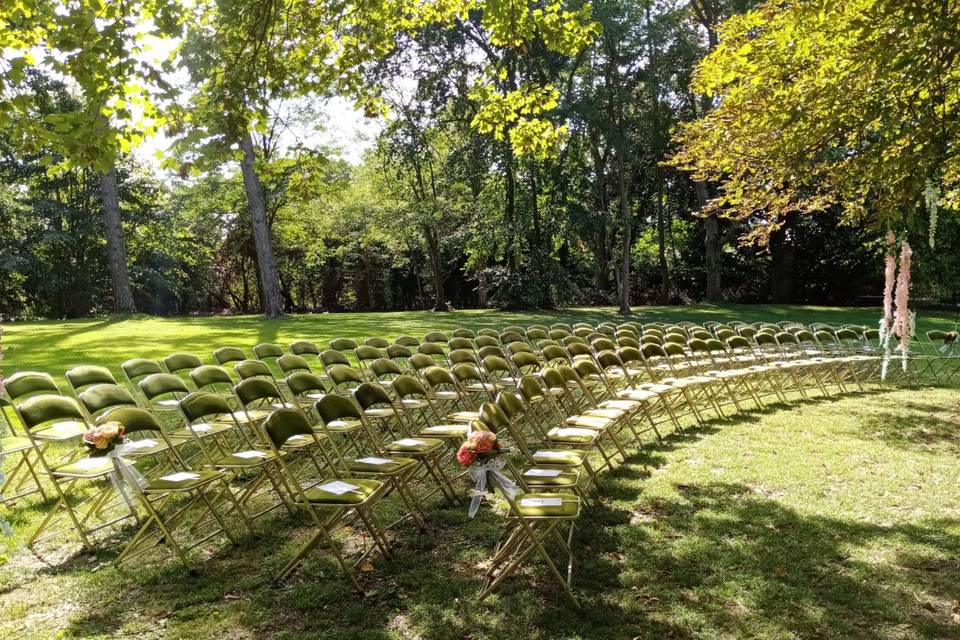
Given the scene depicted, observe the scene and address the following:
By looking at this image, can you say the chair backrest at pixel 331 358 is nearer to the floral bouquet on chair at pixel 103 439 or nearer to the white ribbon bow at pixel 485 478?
the floral bouquet on chair at pixel 103 439

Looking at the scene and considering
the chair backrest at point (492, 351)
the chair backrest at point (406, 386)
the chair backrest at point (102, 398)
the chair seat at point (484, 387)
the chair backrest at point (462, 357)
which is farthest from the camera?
the chair backrest at point (492, 351)

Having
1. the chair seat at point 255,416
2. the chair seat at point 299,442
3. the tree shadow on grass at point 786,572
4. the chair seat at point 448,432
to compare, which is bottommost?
the tree shadow on grass at point 786,572

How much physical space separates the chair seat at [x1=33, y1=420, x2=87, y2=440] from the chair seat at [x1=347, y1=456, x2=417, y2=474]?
1.97m

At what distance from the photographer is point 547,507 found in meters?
3.66

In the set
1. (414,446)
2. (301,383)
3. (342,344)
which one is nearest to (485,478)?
(414,446)

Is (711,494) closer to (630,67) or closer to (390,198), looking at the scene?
(630,67)

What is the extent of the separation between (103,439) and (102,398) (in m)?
1.29

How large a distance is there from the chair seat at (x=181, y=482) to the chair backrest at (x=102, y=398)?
4.18ft

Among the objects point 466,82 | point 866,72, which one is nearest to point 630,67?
point 466,82

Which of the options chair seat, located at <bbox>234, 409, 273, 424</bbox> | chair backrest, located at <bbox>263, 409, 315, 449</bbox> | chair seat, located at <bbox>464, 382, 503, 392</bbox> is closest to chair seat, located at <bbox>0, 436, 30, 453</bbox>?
chair seat, located at <bbox>234, 409, 273, 424</bbox>

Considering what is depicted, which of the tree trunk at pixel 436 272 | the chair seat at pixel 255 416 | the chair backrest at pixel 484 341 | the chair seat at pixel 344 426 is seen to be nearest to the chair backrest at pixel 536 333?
the chair backrest at pixel 484 341

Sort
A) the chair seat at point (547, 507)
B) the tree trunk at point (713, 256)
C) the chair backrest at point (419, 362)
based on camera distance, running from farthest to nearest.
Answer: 1. the tree trunk at point (713, 256)
2. the chair backrest at point (419, 362)
3. the chair seat at point (547, 507)

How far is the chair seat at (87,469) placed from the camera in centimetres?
389

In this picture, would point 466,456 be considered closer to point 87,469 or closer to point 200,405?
point 200,405
